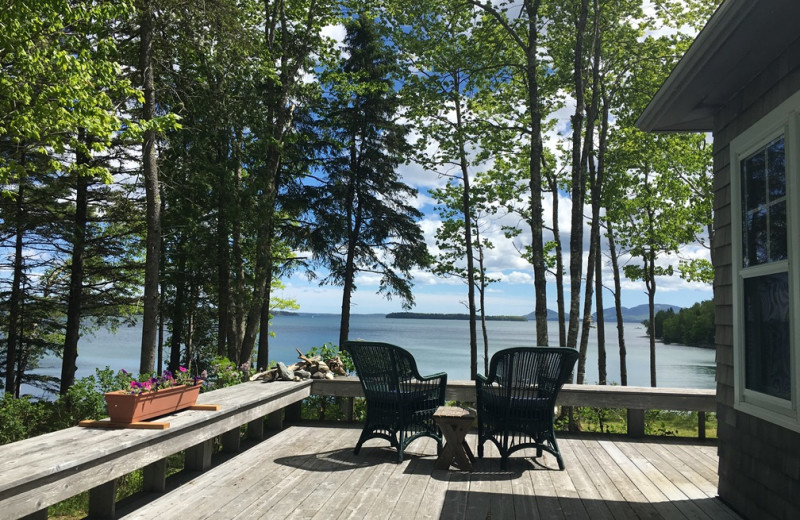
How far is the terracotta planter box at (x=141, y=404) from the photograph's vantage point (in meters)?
3.11

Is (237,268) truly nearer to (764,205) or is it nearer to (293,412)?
(293,412)

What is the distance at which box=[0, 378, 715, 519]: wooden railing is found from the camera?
2.25 m

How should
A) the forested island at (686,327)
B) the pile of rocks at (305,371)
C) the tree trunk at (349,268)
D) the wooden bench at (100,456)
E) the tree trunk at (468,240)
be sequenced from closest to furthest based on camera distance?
1. the wooden bench at (100,456)
2. the pile of rocks at (305,371)
3. the tree trunk at (468,240)
4. the tree trunk at (349,268)
5. the forested island at (686,327)

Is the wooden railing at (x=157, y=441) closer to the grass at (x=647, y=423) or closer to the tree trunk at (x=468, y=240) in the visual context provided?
the grass at (x=647, y=423)

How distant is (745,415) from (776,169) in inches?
52.6

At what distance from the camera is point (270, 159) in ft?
35.6

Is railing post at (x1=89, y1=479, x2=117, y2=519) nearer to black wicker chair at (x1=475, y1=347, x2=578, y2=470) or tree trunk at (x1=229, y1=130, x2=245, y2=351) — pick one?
black wicker chair at (x1=475, y1=347, x2=578, y2=470)

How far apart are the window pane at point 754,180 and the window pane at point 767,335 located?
0.41 meters

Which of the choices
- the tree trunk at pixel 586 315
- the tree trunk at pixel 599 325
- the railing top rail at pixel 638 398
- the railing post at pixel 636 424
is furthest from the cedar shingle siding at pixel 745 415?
the tree trunk at pixel 599 325

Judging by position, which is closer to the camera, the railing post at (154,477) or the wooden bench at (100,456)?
the wooden bench at (100,456)

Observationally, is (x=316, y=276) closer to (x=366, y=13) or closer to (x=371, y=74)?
(x=371, y=74)

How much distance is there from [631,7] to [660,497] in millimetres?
8615

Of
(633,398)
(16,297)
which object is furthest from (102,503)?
(16,297)

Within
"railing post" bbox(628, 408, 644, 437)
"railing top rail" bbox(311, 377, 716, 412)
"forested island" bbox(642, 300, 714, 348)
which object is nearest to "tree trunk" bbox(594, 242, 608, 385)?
"railing post" bbox(628, 408, 644, 437)
